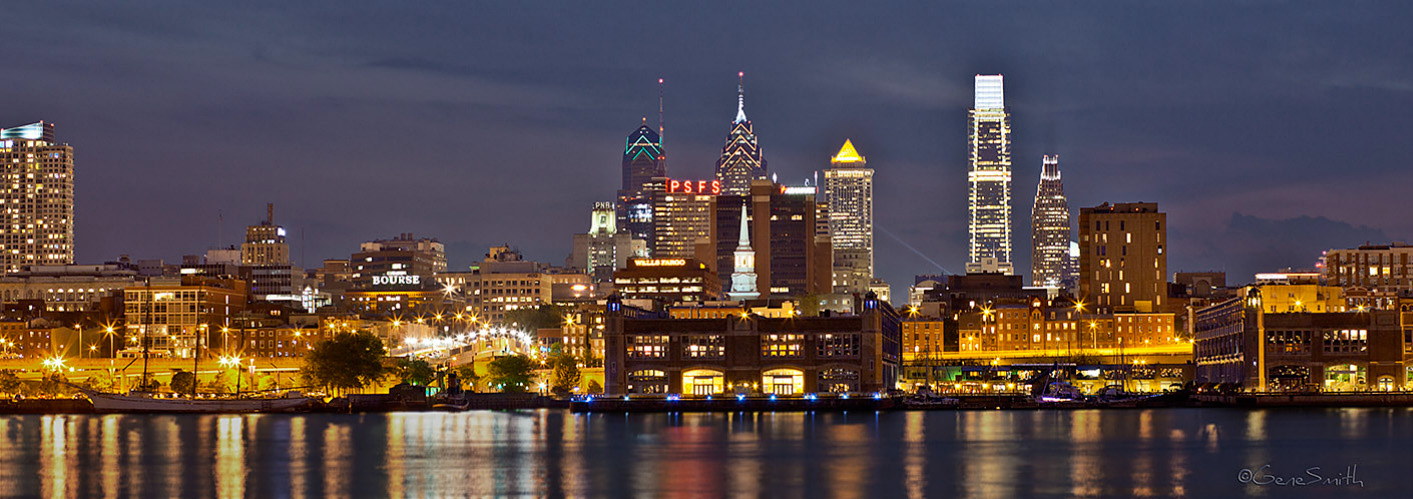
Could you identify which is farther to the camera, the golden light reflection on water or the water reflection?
the water reflection

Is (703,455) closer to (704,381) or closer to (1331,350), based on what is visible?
(704,381)

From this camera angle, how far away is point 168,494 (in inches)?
4210

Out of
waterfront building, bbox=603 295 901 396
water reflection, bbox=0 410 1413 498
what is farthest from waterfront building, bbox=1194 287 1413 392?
waterfront building, bbox=603 295 901 396

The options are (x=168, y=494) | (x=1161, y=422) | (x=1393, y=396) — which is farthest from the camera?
(x=1393, y=396)

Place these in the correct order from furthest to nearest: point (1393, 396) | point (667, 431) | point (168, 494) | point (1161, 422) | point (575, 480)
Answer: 1. point (1393, 396)
2. point (1161, 422)
3. point (667, 431)
4. point (575, 480)
5. point (168, 494)

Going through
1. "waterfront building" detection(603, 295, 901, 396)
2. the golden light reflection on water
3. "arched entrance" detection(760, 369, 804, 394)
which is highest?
"waterfront building" detection(603, 295, 901, 396)

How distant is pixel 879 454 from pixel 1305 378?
268ft

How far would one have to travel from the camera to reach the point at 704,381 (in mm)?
199375

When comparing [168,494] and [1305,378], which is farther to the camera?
[1305,378]

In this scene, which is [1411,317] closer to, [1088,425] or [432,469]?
[1088,425]

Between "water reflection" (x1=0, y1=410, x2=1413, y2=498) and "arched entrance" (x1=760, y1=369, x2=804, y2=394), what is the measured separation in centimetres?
1774

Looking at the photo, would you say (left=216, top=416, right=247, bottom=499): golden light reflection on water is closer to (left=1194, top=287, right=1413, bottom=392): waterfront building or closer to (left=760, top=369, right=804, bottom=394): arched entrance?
(left=760, top=369, right=804, bottom=394): arched entrance

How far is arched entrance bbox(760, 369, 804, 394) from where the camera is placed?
648 feet

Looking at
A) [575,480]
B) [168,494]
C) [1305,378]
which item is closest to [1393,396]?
[1305,378]
